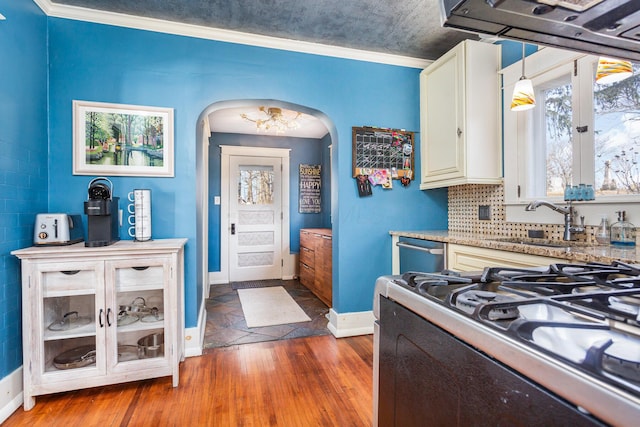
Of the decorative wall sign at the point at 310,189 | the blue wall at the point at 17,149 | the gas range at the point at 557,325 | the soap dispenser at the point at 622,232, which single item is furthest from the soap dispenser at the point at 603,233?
the decorative wall sign at the point at 310,189

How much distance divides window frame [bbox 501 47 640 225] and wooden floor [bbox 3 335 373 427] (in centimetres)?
172

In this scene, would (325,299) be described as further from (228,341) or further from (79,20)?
(79,20)

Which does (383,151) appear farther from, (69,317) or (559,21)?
(69,317)

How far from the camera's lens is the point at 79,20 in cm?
233

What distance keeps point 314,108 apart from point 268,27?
2.39ft

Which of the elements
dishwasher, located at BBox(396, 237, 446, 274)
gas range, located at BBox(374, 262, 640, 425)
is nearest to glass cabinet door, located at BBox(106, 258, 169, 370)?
gas range, located at BBox(374, 262, 640, 425)

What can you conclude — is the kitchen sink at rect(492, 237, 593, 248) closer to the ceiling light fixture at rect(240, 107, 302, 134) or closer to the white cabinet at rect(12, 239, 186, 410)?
the white cabinet at rect(12, 239, 186, 410)

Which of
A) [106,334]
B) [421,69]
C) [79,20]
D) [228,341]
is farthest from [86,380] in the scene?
[421,69]

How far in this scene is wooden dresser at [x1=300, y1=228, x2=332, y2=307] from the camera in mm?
3721

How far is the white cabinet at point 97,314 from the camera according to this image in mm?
1857

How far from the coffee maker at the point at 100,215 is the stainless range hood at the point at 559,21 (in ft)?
7.16

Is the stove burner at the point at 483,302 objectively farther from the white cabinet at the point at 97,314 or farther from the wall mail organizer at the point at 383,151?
the wall mail organizer at the point at 383,151

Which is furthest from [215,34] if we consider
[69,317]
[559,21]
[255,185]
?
[255,185]

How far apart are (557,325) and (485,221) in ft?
8.46
